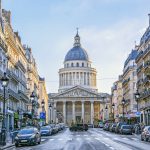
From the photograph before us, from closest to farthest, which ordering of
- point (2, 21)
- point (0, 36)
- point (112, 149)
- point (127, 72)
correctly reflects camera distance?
point (112, 149)
point (0, 36)
point (2, 21)
point (127, 72)

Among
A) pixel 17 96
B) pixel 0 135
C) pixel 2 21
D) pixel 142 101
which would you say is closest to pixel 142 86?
pixel 142 101

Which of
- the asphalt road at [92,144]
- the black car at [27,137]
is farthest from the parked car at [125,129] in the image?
the black car at [27,137]

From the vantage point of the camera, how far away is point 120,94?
169m

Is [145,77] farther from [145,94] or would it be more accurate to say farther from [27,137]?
[27,137]

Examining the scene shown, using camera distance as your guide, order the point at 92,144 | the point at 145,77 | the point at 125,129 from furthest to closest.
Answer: the point at 145,77, the point at 125,129, the point at 92,144

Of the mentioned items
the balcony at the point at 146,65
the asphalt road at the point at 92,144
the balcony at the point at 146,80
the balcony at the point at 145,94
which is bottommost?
the asphalt road at the point at 92,144

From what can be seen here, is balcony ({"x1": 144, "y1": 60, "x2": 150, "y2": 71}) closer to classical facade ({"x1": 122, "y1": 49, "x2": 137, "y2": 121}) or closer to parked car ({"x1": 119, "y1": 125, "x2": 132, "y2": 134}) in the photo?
parked car ({"x1": 119, "y1": 125, "x2": 132, "y2": 134})

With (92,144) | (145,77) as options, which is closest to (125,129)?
(145,77)

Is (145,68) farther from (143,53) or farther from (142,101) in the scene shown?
(142,101)

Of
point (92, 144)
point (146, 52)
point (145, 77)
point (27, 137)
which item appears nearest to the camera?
point (92, 144)

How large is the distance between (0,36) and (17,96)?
2122cm

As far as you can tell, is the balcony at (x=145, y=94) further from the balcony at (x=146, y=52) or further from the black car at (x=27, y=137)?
the black car at (x=27, y=137)

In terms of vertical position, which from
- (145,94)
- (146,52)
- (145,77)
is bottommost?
(145,94)

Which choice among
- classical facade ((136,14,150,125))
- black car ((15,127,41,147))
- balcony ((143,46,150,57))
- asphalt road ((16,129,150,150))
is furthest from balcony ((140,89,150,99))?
black car ((15,127,41,147))
